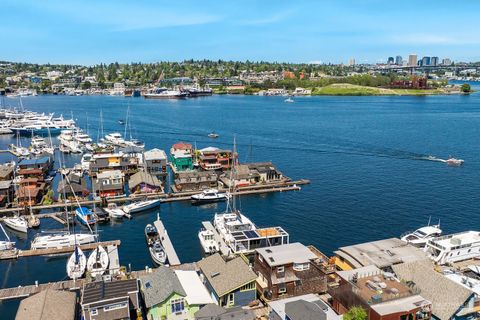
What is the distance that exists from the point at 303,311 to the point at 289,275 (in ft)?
24.8

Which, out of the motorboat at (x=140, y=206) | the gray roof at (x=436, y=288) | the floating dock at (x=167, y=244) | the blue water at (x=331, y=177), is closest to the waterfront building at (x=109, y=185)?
the motorboat at (x=140, y=206)

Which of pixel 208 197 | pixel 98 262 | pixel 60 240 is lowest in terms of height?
pixel 60 240

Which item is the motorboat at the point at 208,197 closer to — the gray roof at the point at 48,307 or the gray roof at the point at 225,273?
the gray roof at the point at 225,273

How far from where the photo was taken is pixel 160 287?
86.6 ft

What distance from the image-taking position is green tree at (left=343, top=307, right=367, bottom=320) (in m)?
22.7

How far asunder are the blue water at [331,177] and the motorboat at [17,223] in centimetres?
175

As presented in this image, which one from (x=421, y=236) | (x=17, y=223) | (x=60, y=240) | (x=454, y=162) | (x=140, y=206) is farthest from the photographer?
(x=454, y=162)

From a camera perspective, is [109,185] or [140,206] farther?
[109,185]

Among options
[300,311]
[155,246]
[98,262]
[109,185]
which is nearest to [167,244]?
[155,246]

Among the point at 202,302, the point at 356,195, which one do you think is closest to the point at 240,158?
the point at 356,195

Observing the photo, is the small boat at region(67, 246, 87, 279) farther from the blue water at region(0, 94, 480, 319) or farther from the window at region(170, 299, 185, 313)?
the window at region(170, 299, 185, 313)

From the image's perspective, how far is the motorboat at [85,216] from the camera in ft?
147

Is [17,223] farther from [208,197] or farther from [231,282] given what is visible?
[231,282]

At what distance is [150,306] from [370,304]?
1330 centimetres
